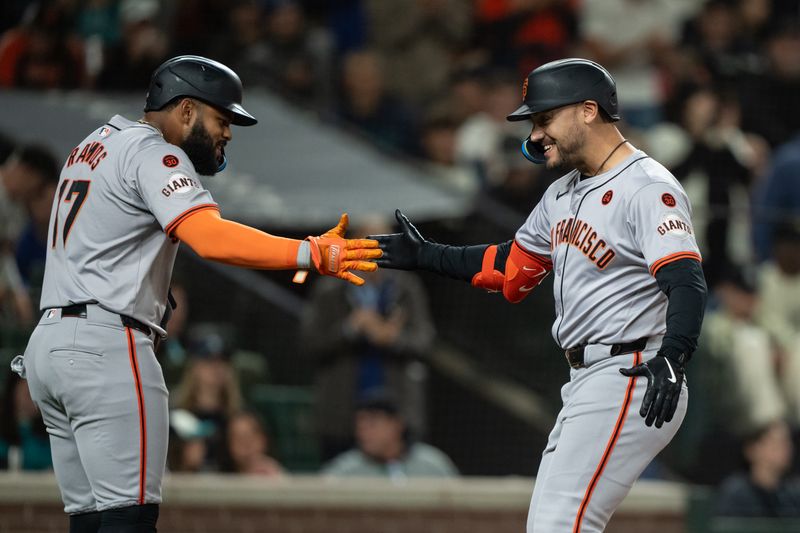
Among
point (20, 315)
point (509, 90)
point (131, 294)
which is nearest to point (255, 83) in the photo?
point (509, 90)

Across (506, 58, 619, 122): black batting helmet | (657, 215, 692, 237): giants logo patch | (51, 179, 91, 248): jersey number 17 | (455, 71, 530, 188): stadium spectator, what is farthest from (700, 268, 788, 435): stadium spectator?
(51, 179, 91, 248): jersey number 17

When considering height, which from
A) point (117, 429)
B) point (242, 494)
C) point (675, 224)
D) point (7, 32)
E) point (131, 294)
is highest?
point (7, 32)

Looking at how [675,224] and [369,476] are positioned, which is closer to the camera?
[675,224]

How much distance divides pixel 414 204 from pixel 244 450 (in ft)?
7.99

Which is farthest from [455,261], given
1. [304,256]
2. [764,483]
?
[764,483]

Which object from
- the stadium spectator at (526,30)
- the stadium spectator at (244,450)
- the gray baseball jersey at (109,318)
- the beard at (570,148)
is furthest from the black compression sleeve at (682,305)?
the stadium spectator at (526,30)

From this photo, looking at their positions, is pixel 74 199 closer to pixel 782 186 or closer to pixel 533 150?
pixel 533 150

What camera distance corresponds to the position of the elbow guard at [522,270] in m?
4.71

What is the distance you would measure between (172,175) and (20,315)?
125 inches

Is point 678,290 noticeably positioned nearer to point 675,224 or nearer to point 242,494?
point 675,224

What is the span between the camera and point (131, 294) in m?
4.29

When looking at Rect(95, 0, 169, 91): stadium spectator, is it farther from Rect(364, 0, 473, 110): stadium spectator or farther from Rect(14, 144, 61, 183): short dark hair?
Rect(14, 144, 61, 183): short dark hair

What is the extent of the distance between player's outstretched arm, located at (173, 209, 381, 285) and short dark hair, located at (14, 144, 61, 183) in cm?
314

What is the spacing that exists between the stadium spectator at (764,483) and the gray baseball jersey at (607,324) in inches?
140
